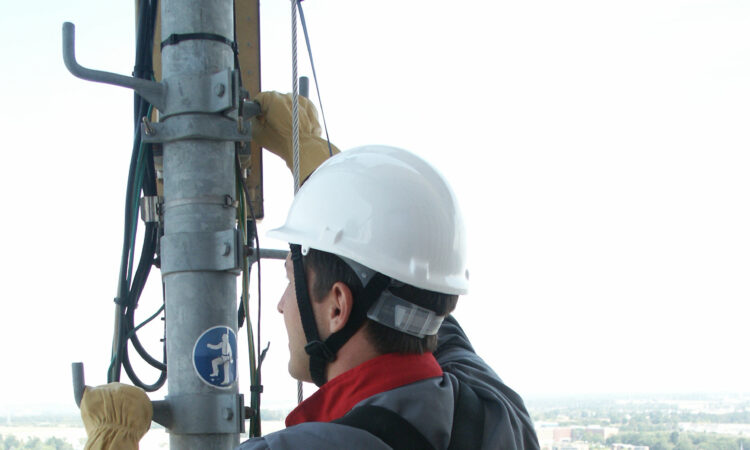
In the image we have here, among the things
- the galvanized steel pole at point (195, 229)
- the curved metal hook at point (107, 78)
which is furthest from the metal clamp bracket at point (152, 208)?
the curved metal hook at point (107, 78)

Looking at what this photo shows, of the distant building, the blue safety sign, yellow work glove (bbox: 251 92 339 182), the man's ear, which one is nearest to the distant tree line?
the distant building

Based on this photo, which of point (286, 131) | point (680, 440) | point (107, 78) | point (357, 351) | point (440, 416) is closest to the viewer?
point (440, 416)

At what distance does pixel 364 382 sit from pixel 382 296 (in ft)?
0.54

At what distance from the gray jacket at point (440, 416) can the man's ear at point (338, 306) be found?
18 cm

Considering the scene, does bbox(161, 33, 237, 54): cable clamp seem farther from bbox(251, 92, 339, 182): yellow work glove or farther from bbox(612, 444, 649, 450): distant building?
bbox(612, 444, 649, 450): distant building

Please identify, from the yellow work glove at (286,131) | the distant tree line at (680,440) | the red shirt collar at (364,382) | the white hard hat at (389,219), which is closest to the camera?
the red shirt collar at (364,382)

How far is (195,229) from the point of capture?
163 centimetres

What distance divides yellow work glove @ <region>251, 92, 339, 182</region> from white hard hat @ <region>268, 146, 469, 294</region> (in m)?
0.58

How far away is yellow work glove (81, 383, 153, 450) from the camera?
1515mm

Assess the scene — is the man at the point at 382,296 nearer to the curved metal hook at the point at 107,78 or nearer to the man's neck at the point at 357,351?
the man's neck at the point at 357,351

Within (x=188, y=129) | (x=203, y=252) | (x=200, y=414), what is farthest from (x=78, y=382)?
(x=188, y=129)

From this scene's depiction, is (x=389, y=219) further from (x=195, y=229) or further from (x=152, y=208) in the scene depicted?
(x=152, y=208)

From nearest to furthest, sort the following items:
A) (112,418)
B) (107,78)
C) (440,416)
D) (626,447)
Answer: (440,416) < (112,418) < (107,78) < (626,447)

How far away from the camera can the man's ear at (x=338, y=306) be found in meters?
1.25
